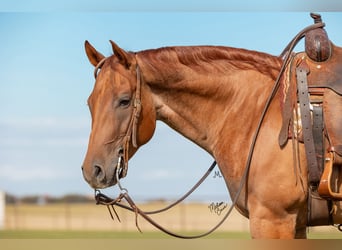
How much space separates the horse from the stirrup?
0.18 metres

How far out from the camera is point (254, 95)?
5.05 m

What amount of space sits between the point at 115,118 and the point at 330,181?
6.23ft

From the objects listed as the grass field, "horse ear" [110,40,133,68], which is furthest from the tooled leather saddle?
the grass field

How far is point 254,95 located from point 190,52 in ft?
2.35

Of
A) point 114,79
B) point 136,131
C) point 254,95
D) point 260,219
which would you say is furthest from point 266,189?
point 114,79

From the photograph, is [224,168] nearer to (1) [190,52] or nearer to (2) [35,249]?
(1) [190,52]

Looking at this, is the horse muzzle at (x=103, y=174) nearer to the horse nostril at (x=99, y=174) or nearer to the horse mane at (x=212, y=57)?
the horse nostril at (x=99, y=174)

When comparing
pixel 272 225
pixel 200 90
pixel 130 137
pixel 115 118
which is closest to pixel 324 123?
pixel 272 225

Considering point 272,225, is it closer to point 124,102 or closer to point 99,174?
point 99,174

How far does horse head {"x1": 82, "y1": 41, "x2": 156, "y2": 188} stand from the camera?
4.85 meters

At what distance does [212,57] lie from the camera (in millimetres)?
5203

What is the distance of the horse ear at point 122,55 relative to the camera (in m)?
4.92

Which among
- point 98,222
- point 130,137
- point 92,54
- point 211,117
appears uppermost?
point 92,54

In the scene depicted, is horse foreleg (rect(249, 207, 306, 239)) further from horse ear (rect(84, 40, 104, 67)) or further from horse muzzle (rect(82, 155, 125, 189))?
horse ear (rect(84, 40, 104, 67))
